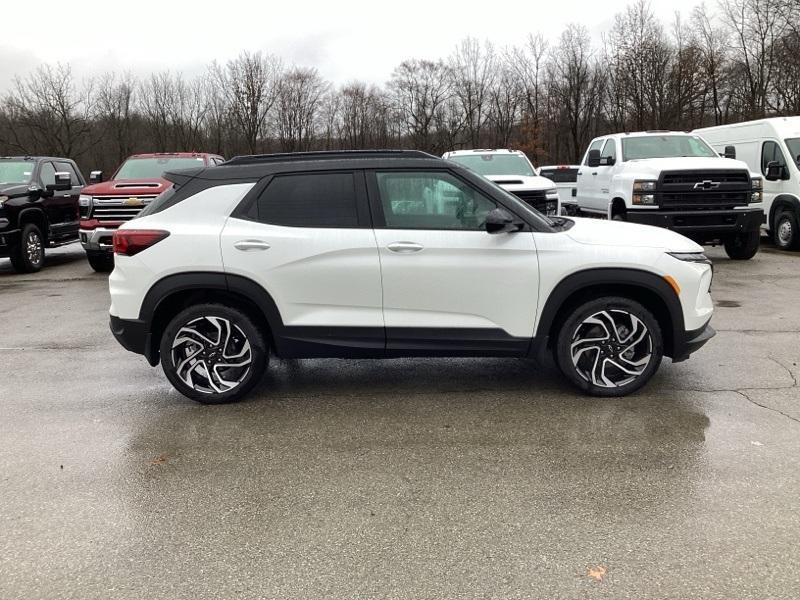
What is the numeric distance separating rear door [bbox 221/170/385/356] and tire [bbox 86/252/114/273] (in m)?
8.63

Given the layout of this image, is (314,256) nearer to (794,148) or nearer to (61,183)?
(61,183)

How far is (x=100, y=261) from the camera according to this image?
40.7 ft

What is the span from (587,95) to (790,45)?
16.1 meters

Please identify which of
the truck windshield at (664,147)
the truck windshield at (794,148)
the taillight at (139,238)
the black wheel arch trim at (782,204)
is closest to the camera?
the taillight at (139,238)

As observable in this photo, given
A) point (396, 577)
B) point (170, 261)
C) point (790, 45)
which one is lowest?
point (396, 577)

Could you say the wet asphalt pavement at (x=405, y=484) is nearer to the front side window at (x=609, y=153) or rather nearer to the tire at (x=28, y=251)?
the front side window at (x=609, y=153)

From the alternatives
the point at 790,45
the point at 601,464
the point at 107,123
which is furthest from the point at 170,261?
the point at 107,123

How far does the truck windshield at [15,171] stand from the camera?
42.3 feet

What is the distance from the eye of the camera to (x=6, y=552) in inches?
118

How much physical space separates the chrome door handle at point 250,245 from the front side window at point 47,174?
10390mm

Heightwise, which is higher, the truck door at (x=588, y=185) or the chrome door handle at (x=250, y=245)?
the truck door at (x=588, y=185)

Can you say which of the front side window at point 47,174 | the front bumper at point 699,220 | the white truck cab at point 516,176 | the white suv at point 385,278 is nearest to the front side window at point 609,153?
the white truck cab at point 516,176

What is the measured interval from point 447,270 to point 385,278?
44cm

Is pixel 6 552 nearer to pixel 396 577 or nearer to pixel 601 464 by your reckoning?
pixel 396 577
